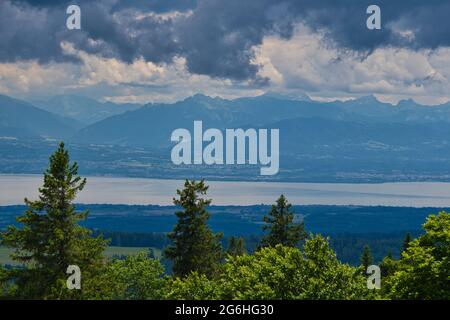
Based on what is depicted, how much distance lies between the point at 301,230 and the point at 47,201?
85.4 ft

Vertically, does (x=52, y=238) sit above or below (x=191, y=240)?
above

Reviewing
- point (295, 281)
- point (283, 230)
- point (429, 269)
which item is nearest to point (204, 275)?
point (295, 281)

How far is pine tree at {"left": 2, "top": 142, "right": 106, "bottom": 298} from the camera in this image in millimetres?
42125

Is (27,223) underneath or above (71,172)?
underneath

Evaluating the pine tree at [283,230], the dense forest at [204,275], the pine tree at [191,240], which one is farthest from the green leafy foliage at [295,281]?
the pine tree at [283,230]

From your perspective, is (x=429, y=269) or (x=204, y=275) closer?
(x=429, y=269)

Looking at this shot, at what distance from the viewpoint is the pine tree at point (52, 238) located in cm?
4212

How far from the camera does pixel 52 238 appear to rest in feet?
139

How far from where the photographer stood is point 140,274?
75438 mm

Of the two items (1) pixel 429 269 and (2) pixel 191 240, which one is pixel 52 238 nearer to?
(2) pixel 191 240

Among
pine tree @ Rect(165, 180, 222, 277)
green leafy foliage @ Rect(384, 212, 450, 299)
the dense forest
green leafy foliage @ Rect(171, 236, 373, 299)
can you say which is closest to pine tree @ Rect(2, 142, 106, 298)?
the dense forest

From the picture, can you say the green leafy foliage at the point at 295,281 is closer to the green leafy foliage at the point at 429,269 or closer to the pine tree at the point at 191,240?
the green leafy foliage at the point at 429,269

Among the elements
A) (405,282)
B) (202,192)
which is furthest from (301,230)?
(405,282)
